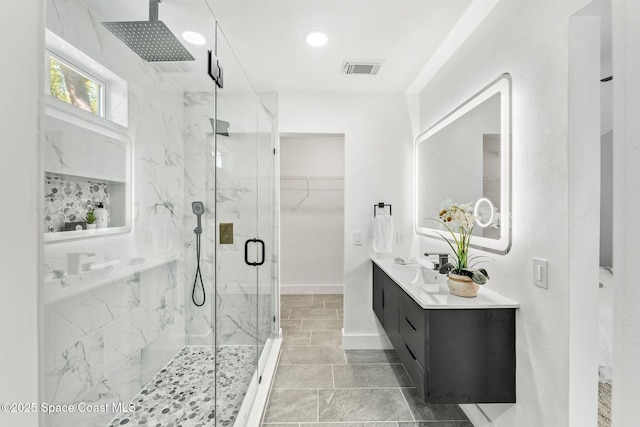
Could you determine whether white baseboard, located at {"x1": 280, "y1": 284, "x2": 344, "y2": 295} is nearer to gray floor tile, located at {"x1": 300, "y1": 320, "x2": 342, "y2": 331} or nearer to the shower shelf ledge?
gray floor tile, located at {"x1": 300, "y1": 320, "x2": 342, "y2": 331}

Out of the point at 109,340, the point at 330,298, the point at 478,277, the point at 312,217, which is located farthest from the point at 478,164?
the point at 330,298

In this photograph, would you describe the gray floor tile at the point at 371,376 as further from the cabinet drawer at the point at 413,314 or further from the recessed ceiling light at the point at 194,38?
the recessed ceiling light at the point at 194,38

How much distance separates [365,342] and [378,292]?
0.60 meters

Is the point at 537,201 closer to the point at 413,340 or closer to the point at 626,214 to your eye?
the point at 626,214

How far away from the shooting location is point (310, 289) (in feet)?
14.5

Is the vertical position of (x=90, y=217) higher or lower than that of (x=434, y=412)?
higher

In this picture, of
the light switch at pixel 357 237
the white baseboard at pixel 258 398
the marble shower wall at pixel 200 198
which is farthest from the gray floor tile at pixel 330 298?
the marble shower wall at pixel 200 198

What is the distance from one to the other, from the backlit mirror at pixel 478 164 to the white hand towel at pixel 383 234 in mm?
352

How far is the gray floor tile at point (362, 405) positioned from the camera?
183 cm

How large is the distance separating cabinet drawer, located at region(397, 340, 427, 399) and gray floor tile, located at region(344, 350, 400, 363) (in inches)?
29.1

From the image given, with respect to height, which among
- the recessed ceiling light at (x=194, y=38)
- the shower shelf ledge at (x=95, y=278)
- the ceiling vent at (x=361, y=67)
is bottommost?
the shower shelf ledge at (x=95, y=278)

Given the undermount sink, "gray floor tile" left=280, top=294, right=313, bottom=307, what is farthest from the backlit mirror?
"gray floor tile" left=280, top=294, right=313, bottom=307

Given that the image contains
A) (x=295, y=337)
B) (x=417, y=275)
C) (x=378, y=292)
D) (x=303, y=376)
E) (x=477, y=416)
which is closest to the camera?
(x=477, y=416)

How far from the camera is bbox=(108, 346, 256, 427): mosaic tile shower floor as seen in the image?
1117mm
